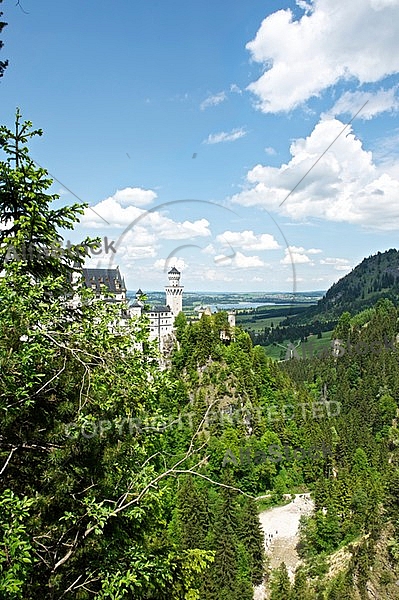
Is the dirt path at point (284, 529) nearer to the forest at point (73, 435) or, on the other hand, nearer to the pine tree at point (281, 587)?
the pine tree at point (281, 587)

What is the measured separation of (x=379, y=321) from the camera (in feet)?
405

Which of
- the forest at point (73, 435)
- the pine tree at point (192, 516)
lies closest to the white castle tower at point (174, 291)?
the pine tree at point (192, 516)

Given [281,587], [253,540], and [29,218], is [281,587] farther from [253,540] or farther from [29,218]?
[29,218]

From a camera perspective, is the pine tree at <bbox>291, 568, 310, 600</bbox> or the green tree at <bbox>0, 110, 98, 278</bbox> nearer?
the green tree at <bbox>0, 110, 98, 278</bbox>

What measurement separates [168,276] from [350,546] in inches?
1858

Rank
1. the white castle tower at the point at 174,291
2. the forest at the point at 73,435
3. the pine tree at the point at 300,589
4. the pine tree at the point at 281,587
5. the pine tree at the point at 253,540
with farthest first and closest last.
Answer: the white castle tower at the point at 174,291 → the pine tree at the point at 253,540 → the pine tree at the point at 300,589 → the pine tree at the point at 281,587 → the forest at the point at 73,435

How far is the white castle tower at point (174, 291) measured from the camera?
76425mm

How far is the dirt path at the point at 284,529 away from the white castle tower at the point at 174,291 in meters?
34.6

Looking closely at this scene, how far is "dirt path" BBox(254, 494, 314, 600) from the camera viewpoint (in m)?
48.3

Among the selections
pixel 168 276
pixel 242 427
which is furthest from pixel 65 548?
pixel 168 276

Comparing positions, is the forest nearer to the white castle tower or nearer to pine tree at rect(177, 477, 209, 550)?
pine tree at rect(177, 477, 209, 550)

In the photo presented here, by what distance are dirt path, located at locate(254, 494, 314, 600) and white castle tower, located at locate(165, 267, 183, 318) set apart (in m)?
34.6

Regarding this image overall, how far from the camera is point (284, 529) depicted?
52.1 metres

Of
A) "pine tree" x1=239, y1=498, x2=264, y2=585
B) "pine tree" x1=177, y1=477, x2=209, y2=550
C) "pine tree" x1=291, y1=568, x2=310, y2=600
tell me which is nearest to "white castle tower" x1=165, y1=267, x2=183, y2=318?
"pine tree" x1=177, y1=477, x2=209, y2=550
